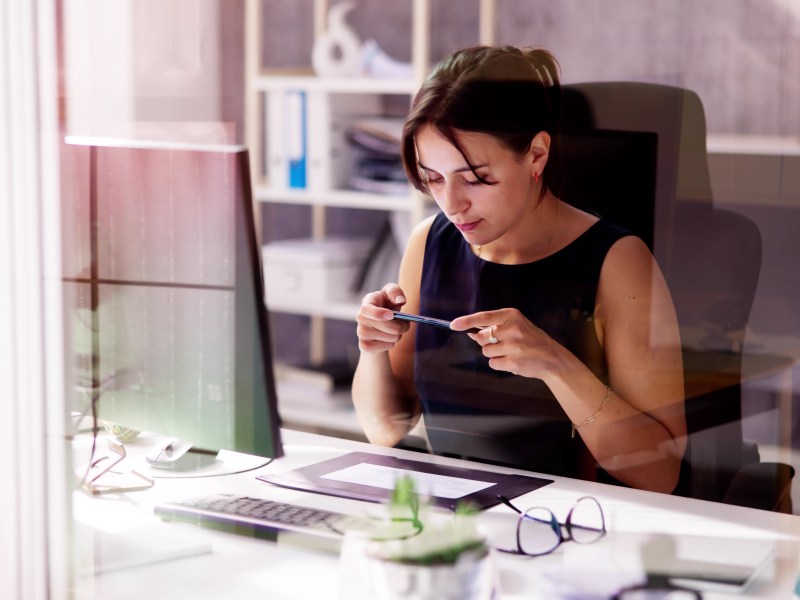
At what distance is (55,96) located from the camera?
989 millimetres

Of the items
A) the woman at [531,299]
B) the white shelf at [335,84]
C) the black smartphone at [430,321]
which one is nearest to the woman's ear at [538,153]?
the woman at [531,299]

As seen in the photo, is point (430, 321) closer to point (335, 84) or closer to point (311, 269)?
point (311, 269)

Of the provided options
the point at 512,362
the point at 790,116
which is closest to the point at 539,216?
the point at 512,362

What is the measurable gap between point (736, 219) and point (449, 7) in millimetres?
957

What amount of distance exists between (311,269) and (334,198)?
21 cm

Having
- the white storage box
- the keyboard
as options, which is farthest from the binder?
the keyboard

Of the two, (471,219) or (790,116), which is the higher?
(790,116)

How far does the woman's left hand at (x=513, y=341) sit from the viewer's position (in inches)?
47.0

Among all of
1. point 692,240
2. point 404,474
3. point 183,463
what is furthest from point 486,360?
point 183,463

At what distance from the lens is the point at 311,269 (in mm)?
1701

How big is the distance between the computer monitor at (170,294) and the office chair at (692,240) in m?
0.50

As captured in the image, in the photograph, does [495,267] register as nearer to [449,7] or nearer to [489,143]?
[489,143]

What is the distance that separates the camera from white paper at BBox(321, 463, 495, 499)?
1.10 metres

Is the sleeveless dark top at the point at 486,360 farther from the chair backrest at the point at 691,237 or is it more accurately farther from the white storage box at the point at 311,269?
the white storage box at the point at 311,269
